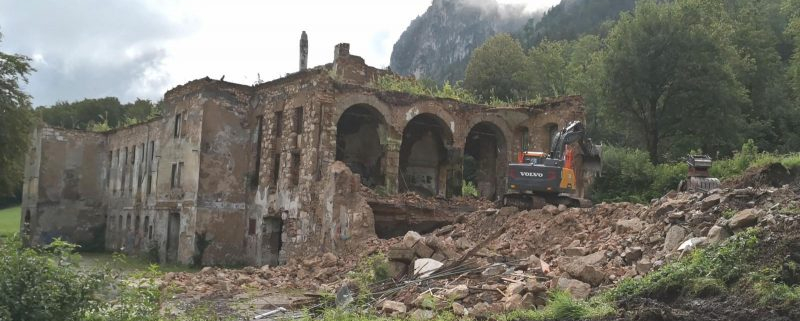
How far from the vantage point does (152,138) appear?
117ft

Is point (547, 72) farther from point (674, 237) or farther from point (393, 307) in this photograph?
point (393, 307)

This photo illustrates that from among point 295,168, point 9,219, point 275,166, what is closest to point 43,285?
point 295,168

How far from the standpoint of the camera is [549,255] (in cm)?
1478

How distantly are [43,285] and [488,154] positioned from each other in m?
25.0

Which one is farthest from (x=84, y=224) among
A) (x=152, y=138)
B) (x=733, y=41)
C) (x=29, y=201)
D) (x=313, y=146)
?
(x=733, y=41)

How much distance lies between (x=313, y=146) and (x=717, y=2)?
31127mm

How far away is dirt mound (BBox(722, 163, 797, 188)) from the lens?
24.5 metres

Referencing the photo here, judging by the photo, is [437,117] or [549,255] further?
[437,117]

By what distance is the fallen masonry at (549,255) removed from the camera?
11820mm

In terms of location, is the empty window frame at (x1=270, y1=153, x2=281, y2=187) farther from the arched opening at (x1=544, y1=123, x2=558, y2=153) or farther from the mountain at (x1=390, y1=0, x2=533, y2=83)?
the mountain at (x1=390, y1=0, x2=533, y2=83)

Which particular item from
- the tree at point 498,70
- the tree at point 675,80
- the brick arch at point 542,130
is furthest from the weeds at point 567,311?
the tree at point 498,70

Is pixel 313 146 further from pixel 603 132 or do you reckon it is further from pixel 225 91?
pixel 603 132

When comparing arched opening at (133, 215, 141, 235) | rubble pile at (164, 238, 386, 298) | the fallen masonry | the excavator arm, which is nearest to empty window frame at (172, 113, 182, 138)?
arched opening at (133, 215, 141, 235)

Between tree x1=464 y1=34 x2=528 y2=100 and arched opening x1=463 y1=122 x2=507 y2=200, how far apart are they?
17462 mm
